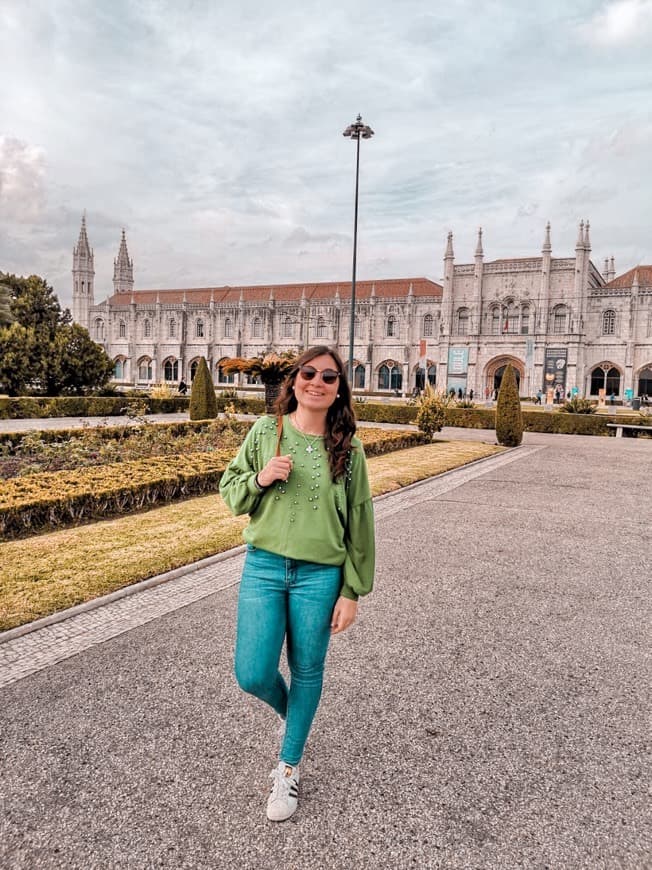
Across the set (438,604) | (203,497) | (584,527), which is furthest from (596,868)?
(203,497)

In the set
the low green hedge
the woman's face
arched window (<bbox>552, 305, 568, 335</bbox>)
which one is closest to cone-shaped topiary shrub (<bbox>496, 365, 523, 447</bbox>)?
the low green hedge

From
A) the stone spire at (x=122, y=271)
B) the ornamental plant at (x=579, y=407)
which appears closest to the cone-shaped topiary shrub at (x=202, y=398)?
the ornamental plant at (x=579, y=407)

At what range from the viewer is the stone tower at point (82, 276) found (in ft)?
249

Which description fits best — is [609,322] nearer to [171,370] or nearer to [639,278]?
[639,278]

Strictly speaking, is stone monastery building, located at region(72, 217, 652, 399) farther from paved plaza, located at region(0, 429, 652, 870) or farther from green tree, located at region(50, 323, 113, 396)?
paved plaza, located at region(0, 429, 652, 870)

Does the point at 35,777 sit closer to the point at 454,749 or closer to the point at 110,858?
the point at 110,858

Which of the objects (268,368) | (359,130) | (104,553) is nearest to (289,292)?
(359,130)

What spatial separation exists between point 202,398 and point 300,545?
22.4m

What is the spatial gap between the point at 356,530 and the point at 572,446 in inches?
731

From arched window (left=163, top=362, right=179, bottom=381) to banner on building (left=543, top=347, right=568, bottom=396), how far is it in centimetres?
4010

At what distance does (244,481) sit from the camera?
2.76m

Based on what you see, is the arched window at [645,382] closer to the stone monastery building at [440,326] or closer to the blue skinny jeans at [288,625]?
the stone monastery building at [440,326]

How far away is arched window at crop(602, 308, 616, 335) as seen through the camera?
48562mm

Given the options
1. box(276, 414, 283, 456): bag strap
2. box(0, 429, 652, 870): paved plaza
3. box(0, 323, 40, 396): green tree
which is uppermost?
box(0, 323, 40, 396): green tree
